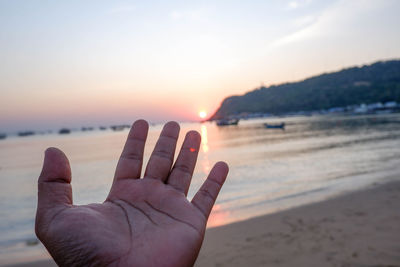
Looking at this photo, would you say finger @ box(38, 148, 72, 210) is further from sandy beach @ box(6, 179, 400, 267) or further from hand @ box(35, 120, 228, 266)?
sandy beach @ box(6, 179, 400, 267)

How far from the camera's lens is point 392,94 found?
12619cm

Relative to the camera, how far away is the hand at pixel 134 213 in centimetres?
168

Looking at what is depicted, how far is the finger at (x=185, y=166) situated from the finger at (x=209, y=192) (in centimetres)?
15

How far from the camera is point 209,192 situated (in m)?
2.49

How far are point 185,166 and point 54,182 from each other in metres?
1.16

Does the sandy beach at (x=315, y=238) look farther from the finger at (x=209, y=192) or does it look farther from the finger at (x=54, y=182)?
the finger at (x=54, y=182)

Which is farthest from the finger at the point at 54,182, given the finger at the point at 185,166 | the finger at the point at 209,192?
the finger at the point at 209,192

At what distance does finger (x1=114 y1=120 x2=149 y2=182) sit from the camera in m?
2.38

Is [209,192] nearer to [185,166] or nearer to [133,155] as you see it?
[185,166]

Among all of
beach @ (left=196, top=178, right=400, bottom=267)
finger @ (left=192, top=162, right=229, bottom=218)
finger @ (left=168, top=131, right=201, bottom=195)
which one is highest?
finger @ (left=168, top=131, right=201, bottom=195)

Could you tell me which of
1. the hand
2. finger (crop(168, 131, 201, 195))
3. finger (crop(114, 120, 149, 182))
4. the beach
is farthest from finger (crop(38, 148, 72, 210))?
the beach

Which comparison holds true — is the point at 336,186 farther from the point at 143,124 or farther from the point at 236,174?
the point at 143,124

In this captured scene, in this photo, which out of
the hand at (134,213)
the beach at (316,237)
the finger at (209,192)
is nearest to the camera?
the hand at (134,213)

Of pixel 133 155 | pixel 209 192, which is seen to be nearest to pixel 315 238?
pixel 209 192
